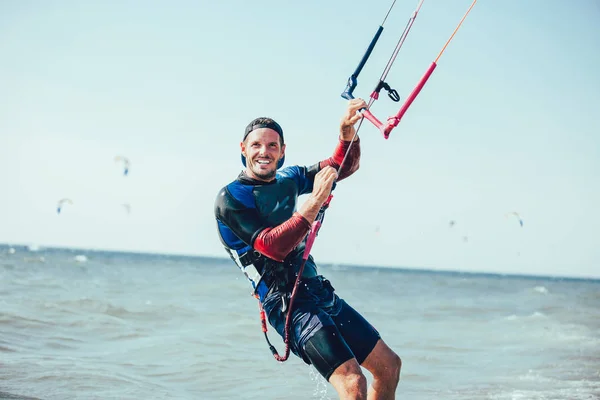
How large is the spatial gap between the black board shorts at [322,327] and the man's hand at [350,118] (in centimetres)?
97

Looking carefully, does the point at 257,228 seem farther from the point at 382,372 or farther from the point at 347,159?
the point at 382,372

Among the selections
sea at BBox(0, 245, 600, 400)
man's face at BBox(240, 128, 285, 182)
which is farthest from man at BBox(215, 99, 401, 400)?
sea at BBox(0, 245, 600, 400)

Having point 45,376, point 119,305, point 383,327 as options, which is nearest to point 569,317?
point 383,327

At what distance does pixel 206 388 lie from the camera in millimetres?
7477

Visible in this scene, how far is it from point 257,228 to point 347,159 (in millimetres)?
980

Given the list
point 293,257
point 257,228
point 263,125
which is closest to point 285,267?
point 293,257

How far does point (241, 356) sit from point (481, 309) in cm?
1486

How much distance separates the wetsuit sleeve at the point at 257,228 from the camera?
11.1ft

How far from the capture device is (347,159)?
4.22m

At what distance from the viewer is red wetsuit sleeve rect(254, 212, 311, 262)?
3.39 m

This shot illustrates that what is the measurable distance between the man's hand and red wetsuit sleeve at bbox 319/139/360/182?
0.06 metres

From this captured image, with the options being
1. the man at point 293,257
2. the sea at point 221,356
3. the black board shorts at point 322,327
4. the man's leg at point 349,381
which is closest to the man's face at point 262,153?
the man at point 293,257

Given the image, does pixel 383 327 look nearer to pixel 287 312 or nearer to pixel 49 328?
pixel 49 328

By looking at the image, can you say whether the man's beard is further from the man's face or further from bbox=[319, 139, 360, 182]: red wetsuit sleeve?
bbox=[319, 139, 360, 182]: red wetsuit sleeve
